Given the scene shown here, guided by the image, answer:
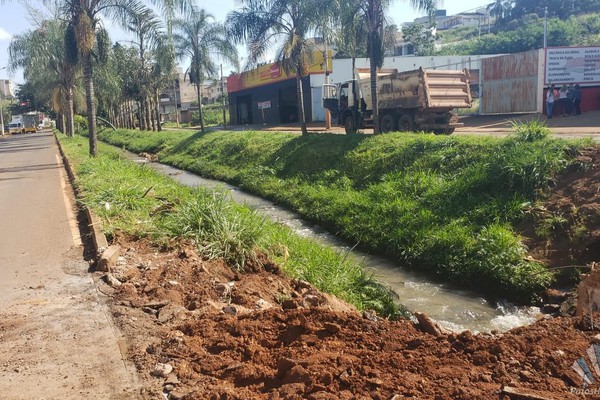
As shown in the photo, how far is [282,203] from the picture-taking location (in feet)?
48.9

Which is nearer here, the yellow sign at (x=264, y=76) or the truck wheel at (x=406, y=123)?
the truck wheel at (x=406, y=123)

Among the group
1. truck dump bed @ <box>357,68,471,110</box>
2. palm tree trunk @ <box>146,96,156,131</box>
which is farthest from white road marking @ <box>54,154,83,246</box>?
palm tree trunk @ <box>146,96,156,131</box>

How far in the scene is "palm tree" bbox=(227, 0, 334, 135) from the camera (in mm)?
20672

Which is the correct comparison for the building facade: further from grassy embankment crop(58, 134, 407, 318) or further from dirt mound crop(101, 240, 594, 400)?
dirt mound crop(101, 240, 594, 400)

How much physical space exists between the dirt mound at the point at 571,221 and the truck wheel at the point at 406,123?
30.5 ft

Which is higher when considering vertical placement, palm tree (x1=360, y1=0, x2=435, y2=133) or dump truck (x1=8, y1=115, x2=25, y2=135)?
palm tree (x1=360, y1=0, x2=435, y2=133)

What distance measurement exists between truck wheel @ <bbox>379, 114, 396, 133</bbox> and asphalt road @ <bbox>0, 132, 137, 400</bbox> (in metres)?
13.3

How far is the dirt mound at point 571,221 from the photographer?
8.03 m

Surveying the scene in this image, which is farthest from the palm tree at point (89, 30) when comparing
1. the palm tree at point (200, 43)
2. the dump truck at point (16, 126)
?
the dump truck at point (16, 126)

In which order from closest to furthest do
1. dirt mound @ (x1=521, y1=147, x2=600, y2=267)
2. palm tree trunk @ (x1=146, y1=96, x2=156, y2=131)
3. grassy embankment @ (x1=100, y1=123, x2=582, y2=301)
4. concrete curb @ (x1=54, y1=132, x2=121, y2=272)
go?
concrete curb @ (x1=54, y1=132, x2=121, y2=272), dirt mound @ (x1=521, y1=147, x2=600, y2=267), grassy embankment @ (x1=100, y1=123, x2=582, y2=301), palm tree trunk @ (x1=146, y1=96, x2=156, y2=131)

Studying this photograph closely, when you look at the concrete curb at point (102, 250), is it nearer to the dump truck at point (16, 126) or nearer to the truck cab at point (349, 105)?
the truck cab at point (349, 105)

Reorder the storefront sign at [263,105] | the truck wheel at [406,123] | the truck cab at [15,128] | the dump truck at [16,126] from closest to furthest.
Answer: the truck wheel at [406,123]
the storefront sign at [263,105]
the truck cab at [15,128]
the dump truck at [16,126]

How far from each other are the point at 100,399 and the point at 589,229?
24.2 feet

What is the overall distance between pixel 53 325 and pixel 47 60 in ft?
114
